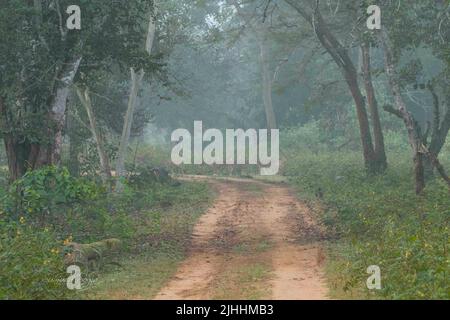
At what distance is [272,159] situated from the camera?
4803cm

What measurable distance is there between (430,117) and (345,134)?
7419 millimetres

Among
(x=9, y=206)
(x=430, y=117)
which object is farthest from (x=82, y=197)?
(x=430, y=117)

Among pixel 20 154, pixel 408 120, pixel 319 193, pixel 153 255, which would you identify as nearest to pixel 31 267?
pixel 153 255

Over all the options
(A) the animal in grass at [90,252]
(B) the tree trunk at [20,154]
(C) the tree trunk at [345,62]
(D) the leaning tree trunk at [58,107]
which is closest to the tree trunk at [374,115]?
(C) the tree trunk at [345,62]

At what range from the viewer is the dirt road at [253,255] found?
13211 mm

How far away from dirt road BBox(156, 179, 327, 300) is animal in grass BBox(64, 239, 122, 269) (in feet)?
6.06

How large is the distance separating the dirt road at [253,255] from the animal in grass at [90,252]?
72.7 inches

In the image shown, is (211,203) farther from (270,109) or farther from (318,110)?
(318,110)

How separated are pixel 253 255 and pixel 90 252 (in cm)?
369

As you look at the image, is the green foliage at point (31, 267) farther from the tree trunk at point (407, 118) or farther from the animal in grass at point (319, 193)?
the animal in grass at point (319, 193)

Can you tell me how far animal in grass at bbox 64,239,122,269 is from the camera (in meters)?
15.4

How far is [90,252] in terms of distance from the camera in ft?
53.4

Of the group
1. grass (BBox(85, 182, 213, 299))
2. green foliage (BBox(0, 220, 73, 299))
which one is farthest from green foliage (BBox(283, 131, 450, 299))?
green foliage (BBox(0, 220, 73, 299))
